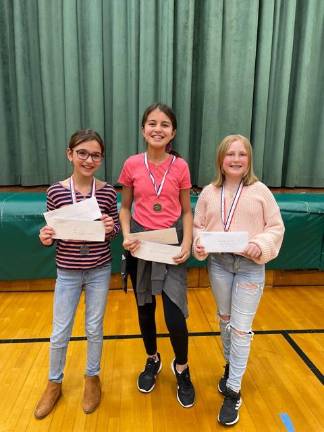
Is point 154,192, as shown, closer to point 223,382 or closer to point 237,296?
point 237,296

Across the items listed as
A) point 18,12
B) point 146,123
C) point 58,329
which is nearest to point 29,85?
point 18,12

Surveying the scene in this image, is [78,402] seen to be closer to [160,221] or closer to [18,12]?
[160,221]

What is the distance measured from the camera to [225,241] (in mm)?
1500

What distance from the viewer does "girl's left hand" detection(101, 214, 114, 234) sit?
1.54 metres

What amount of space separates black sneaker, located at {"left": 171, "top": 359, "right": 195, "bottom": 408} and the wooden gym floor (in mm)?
30

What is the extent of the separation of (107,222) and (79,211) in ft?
0.42

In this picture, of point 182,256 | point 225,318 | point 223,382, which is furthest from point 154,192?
point 223,382

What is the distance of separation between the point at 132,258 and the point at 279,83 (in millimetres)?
2808

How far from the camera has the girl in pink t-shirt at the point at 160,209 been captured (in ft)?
5.14

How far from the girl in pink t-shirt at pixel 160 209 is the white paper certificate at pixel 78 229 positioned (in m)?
0.13

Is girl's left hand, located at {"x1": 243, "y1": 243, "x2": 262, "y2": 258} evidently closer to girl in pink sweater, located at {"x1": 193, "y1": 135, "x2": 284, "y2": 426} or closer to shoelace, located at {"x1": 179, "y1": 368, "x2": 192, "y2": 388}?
girl in pink sweater, located at {"x1": 193, "y1": 135, "x2": 284, "y2": 426}

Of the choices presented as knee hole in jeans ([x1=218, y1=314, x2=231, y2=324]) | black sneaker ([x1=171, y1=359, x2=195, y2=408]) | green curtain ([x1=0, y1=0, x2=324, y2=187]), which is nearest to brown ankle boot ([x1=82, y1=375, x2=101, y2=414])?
black sneaker ([x1=171, y1=359, x2=195, y2=408])

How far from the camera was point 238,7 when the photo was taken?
3449 mm

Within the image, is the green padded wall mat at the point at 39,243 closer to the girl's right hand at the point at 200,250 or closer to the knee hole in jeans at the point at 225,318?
the knee hole in jeans at the point at 225,318
